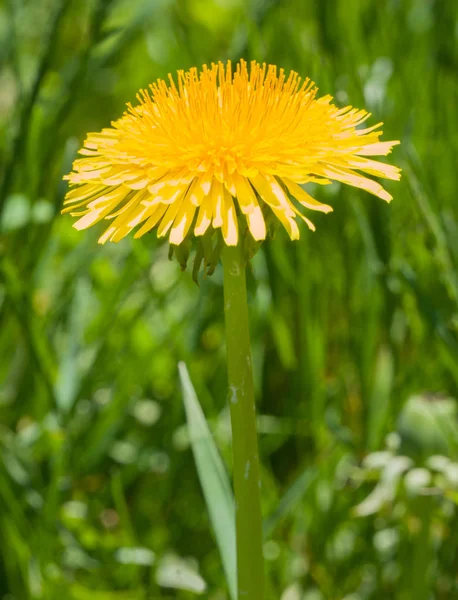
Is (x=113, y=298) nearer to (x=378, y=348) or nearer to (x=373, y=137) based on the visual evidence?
(x=378, y=348)

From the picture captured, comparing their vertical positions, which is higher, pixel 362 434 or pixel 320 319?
pixel 320 319

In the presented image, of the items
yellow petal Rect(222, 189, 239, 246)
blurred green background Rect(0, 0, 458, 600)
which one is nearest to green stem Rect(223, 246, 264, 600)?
yellow petal Rect(222, 189, 239, 246)

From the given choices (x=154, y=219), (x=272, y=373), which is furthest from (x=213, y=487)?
(x=272, y=373)

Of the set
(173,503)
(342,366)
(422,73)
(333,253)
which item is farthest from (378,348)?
(422,73)

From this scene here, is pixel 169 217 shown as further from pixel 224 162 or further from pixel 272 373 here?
pixel 272 373

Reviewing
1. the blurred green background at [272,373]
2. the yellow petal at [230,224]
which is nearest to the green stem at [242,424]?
the yellow petal at [230,224]

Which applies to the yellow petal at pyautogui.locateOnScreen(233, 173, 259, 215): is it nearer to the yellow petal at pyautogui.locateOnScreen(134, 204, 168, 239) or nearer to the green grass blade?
the yellow petal at pyautogui.locateOnScreen(134, 204, 168, 239)

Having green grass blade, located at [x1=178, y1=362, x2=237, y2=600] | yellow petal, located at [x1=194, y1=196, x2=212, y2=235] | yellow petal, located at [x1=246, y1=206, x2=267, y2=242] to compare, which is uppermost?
yellow petal, located at [x1=194, y1=196, x2=212, y2=235]
